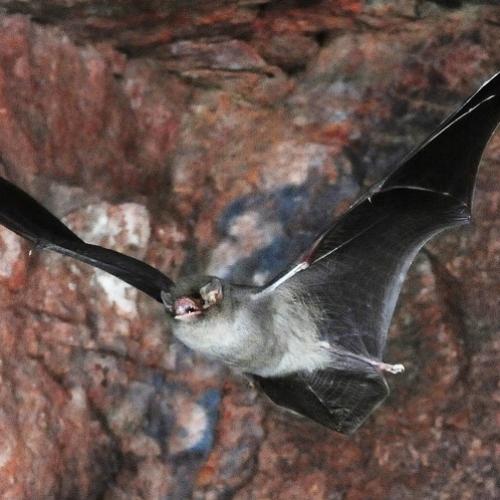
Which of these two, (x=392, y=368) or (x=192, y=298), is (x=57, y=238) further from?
(x=392, y=368)

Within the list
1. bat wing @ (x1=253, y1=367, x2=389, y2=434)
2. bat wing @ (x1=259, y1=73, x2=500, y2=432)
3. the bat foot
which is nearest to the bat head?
bat wing @ (x1=259, y1=73, x2=500, y2=432)

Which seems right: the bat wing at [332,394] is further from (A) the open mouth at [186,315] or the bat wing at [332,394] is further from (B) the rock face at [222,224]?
(A) the open mouth at [186,315]

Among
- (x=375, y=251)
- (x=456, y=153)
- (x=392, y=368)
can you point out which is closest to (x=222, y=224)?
(x=375, y=251)

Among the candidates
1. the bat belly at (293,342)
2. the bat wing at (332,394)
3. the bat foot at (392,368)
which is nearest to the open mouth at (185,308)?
the bat belly at (293,342)

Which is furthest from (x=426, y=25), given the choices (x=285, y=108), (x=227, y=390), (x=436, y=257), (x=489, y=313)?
(x=227, y=390)

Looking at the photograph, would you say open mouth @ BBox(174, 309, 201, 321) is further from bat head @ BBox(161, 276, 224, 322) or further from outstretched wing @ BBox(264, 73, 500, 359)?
outstretched wing @ BBox(264, 73, 500, 359)

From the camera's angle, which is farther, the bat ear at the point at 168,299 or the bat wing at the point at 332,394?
the bat wing at the point at 332,394

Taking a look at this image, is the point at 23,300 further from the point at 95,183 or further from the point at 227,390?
the point at 227,390

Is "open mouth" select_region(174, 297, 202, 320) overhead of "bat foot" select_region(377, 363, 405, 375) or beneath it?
overhead
